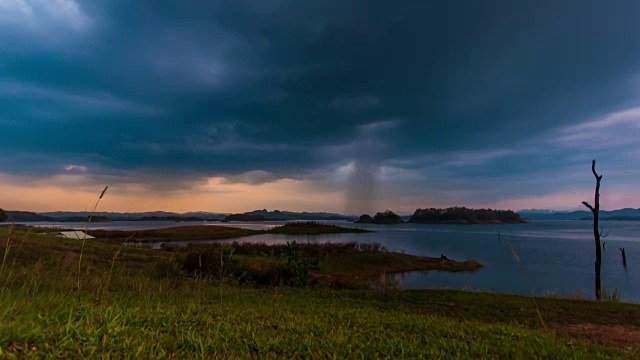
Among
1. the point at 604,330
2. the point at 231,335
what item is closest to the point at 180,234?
the point at 604,330

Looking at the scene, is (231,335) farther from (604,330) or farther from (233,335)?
(604,330)

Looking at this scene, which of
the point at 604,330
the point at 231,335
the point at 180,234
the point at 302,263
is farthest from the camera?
the point at 180,234

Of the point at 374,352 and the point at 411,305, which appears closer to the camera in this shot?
the point at 374,352

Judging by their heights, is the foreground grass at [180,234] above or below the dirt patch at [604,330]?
below

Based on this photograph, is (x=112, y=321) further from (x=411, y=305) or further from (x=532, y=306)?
(x=532, y=306)

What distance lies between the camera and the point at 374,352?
3.71 metres

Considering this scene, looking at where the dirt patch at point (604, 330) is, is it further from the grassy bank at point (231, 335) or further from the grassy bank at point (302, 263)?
the grassy bank at point (302, 263)

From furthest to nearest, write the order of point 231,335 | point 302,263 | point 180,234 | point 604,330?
point 180,234, point 302,263, point 604,330, point 231,335

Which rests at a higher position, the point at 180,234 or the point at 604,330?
the point at 604,330

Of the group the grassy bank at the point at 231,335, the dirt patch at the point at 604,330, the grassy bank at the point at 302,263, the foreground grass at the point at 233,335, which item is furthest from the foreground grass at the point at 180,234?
the dirt patch at the point at 604,330

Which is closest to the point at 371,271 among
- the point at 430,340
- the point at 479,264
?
the point at 479,264

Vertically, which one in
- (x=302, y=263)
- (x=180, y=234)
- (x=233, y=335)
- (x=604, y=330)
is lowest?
(x=180, y=234)

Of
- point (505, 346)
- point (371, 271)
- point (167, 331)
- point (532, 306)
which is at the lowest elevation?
point (371, 271)

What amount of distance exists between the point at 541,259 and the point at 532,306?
3403cm
